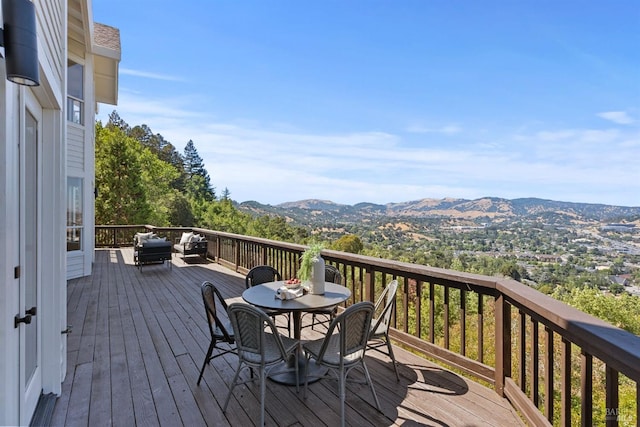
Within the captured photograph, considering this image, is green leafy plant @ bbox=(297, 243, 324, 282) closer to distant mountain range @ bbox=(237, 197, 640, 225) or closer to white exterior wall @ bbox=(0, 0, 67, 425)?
white exterior wall @ bbox=(0, 0, 67, 425)

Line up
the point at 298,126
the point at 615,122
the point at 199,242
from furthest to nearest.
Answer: the point at 615,122, the point at 298,126, the point at 199,242

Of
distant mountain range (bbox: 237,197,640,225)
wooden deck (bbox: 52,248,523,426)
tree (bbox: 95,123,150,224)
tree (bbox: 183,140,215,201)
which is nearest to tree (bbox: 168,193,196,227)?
tree (bbox: 95,123,150,224)

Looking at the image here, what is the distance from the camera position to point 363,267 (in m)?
3.85

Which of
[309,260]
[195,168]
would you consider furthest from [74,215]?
[195,168]

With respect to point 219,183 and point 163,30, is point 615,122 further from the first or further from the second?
point 219,183

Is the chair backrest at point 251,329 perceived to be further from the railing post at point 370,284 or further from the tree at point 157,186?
the tree at point 157,186

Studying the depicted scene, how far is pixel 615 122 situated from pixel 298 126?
25.8m

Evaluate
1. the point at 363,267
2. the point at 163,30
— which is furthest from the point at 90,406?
the point at 163,30

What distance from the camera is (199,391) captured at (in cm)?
264

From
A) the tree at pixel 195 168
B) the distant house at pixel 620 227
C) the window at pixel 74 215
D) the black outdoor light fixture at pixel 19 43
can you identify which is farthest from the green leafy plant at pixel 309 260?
the tree at pixel 195 168

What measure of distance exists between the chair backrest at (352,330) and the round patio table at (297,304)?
1.41 feet

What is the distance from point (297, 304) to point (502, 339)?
1.61 m

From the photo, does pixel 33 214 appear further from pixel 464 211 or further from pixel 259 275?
pixel 464 211

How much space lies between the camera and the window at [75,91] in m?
6.93
